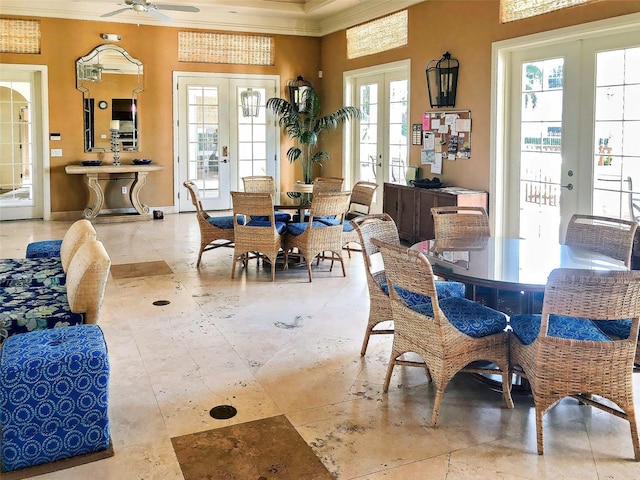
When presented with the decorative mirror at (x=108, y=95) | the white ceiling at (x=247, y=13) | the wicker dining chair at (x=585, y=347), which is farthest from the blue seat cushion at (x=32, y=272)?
the white ceiling at (x=247, y=13)

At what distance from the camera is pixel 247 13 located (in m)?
10.2

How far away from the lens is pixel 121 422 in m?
3.12

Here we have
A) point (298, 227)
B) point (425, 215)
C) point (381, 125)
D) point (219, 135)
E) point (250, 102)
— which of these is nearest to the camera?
point (298, 227)

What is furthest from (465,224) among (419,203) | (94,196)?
(94,196)

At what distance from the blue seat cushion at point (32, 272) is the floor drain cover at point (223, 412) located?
4.81 ft

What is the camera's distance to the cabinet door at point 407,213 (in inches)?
296

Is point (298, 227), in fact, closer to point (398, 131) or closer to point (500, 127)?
point (500, 127)

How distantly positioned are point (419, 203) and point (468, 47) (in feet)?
6.14

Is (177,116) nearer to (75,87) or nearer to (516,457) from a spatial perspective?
(75,87)

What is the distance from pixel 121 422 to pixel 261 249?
9.92 ft

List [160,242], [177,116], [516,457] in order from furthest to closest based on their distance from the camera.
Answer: [177,116]
[160,242]
[516,457]

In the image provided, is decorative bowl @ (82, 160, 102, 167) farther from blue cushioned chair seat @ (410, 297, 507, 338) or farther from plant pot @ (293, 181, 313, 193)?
blue cushioned chair seat @ (410, 297, 507, 338)

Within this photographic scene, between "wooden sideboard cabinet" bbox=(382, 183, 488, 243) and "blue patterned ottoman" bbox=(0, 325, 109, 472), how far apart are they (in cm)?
477

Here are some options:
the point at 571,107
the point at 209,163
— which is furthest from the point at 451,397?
the point at 209,163
